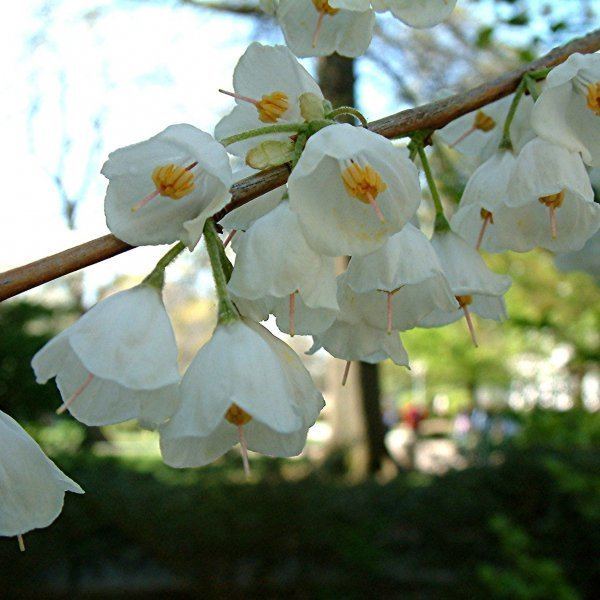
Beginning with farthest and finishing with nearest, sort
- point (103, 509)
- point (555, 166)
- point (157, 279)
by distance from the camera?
1. point (103, 509)
2. point (555, 166)
3. point (157, 279)

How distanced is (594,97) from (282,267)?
56 centimetres

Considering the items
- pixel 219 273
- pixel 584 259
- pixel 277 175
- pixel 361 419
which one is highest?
pixel 277 175

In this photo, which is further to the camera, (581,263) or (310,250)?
(581,263)

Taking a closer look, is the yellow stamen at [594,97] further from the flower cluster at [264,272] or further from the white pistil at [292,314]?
the white pistil at [292,314]

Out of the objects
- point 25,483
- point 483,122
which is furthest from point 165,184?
point 483,122

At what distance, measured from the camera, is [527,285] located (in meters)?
22.0

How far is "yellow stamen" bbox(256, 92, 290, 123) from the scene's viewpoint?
1.32 meters

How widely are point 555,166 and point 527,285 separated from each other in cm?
2159

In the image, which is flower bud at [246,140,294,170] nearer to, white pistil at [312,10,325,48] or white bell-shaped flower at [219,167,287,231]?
white bell-shaped flower at [219,167,287,231]

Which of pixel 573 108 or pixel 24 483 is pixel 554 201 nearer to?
pixel 573 108

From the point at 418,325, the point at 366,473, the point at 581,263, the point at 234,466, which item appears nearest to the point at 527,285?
the point at 366,473

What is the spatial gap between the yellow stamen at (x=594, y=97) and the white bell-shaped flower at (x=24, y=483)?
0.94m

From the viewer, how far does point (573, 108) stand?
121 centimetres

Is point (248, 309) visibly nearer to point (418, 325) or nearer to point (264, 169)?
point (264, 169)
